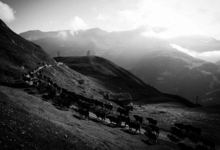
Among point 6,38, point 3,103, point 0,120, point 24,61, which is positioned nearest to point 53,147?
point 0,120

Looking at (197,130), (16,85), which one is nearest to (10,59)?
(16,85)

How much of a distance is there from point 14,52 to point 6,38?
1407 centimetres

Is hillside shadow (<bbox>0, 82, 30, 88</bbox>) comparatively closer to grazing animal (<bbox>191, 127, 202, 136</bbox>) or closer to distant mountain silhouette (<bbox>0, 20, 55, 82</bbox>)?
distant mountain silhouette (<bbox>0, 20, 55, 82</bbox>)

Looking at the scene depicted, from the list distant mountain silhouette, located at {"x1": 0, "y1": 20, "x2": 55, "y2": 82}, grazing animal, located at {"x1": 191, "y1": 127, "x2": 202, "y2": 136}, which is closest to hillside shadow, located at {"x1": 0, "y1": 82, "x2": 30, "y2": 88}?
distant mountain silhouette, located at {"x1": 0, "y1": 20, "x2": 55, "y2": 82}

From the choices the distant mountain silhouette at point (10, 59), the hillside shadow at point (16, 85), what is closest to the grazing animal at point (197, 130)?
the hillside shadow at point (16, 85)

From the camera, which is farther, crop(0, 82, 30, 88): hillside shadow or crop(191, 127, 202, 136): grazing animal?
crop(0, 82, 30, 88): hillside shadow

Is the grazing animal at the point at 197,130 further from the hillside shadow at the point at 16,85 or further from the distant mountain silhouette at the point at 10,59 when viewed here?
the distant mountain silhouette at the point at 10,59

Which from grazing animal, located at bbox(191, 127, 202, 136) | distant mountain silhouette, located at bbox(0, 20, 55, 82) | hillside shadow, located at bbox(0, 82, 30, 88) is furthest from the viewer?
distant mountain silhouette, located at bbox(0, 20, 55, 82)

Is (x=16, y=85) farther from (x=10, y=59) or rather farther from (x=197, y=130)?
(x=197, y=130)

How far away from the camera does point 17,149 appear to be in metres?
11.9

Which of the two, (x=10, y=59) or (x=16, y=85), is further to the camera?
(x=10, y=59)

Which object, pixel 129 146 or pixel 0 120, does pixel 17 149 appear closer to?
pixel 0 120

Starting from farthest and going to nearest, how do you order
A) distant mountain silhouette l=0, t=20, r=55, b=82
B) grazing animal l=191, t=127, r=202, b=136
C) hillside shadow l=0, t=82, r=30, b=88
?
1. distant mountain silhouette l=0, t=20, r=55, b=82
2. hillside shadow l=0, t=82, r=30, b=88
3. grazing animal l=191, t=127, r=202, b=136

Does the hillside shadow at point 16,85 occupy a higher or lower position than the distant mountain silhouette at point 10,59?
lower
